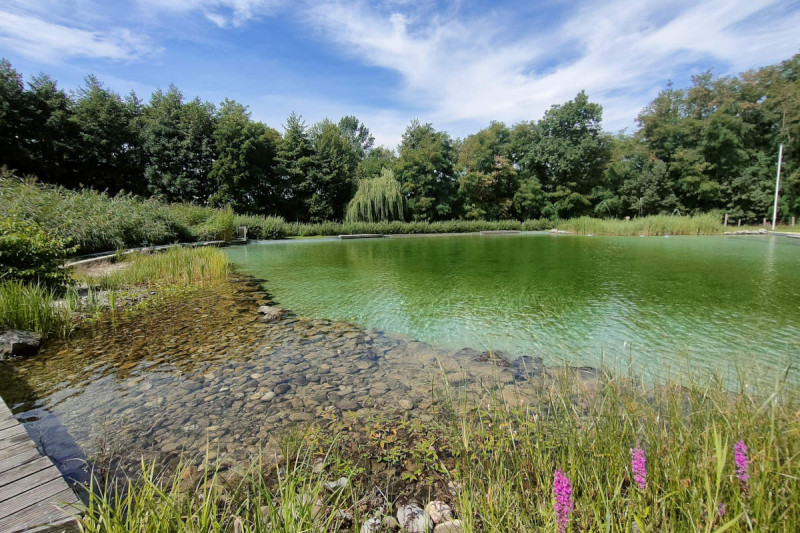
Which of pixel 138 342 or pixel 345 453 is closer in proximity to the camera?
pixel 345 453

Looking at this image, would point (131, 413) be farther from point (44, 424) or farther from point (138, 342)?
point (138, 342)

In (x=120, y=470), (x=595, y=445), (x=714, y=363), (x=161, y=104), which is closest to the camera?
(x=595, y=445)

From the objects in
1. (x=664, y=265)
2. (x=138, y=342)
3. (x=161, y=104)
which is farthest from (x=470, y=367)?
(x=161, y=104)

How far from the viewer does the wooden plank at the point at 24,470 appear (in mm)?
1348

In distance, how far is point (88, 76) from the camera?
22312mm

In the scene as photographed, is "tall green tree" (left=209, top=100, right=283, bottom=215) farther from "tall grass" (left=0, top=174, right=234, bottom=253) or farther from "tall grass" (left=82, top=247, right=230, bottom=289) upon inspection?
"tall grass" (left=82, top=247, right=230, bottom=289)

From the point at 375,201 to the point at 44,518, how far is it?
21513 mm

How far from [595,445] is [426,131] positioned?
28.4 metres

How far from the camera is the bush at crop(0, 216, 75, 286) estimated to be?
446cm

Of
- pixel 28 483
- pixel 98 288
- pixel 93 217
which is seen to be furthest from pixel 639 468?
pixel 93 217

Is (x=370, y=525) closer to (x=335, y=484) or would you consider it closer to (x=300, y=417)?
(x=335, y=484)

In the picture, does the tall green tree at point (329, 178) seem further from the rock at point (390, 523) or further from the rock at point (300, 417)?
the rock at point (390, 523)

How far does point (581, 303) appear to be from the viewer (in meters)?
5.23

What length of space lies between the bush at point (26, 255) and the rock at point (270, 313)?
108 inches
